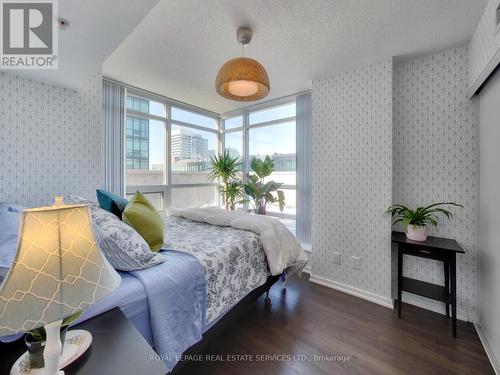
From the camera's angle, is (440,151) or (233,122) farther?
(233,122)

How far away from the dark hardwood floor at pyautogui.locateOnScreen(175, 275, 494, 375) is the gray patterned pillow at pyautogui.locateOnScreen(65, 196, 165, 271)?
2.72 ft

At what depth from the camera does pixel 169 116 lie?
3.74 metres

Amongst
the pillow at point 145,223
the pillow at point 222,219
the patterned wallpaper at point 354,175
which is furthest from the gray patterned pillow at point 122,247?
the patterned wallpaper at point 354,175

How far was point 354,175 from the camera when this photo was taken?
2512 millimetres

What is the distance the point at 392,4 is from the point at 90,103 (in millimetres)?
2986

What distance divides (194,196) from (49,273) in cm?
377

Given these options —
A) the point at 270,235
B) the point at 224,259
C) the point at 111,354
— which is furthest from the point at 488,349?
the point at 111,354

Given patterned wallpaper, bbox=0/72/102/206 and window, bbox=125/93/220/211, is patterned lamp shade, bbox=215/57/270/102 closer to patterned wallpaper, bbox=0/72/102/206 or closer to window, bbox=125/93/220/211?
patterned wallpaper, bbox=0/72/102/206

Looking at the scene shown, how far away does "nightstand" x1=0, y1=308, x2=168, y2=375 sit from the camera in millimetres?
677

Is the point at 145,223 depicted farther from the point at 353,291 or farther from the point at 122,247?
the point at 353,291

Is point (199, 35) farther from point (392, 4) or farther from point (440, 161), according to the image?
point (440, 161)

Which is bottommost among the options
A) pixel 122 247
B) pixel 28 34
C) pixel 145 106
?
pixel 122 247

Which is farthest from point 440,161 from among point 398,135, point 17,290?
point 17,290

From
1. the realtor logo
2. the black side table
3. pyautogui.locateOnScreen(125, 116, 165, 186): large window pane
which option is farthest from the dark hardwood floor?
pyautogui.locateOnScreen(125, 116, 165, 186): large window pane
